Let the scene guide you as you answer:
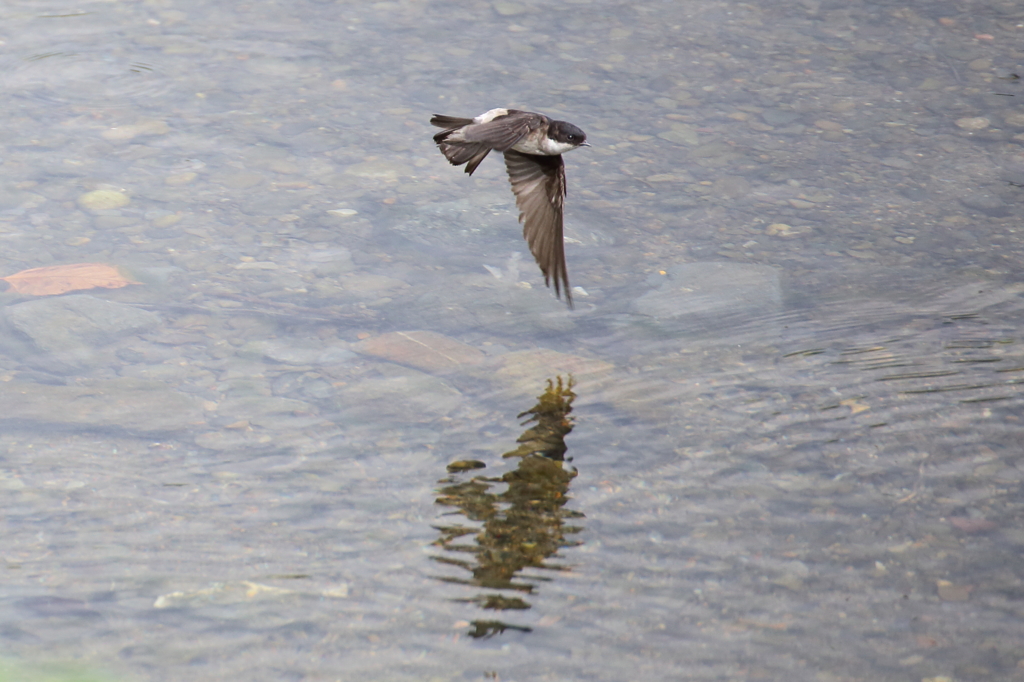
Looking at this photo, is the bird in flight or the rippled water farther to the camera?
the bird in flight

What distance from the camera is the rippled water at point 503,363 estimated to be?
10.7 feet

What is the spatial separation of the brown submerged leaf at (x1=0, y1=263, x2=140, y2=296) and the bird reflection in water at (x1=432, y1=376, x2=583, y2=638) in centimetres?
212

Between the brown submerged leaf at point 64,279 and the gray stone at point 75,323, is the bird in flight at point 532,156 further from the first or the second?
the brown submerged leaf at point 64,279

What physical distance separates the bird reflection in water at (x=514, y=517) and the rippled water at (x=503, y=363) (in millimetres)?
15

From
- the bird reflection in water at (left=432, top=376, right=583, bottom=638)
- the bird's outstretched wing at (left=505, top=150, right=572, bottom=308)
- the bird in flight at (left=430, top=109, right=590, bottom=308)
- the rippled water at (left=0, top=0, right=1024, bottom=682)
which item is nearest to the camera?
the rippled water at (left=0, top=0, right=1024, bottom=682)

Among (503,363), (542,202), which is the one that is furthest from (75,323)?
(542,202)

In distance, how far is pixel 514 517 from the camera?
3.70m

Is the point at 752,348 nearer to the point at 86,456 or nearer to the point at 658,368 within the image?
the point at 658,368

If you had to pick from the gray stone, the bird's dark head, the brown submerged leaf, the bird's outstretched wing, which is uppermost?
the bird's dark head

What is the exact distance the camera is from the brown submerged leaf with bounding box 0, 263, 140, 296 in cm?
498

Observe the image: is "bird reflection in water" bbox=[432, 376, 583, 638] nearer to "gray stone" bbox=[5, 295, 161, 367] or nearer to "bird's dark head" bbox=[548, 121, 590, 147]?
"bird's dark head" bbox=[548, 121, 590, 147]

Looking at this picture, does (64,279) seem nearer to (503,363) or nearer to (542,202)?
(503,363)

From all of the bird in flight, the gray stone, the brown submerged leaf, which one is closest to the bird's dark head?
the bird in flight

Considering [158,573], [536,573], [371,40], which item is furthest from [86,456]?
[371,40]
